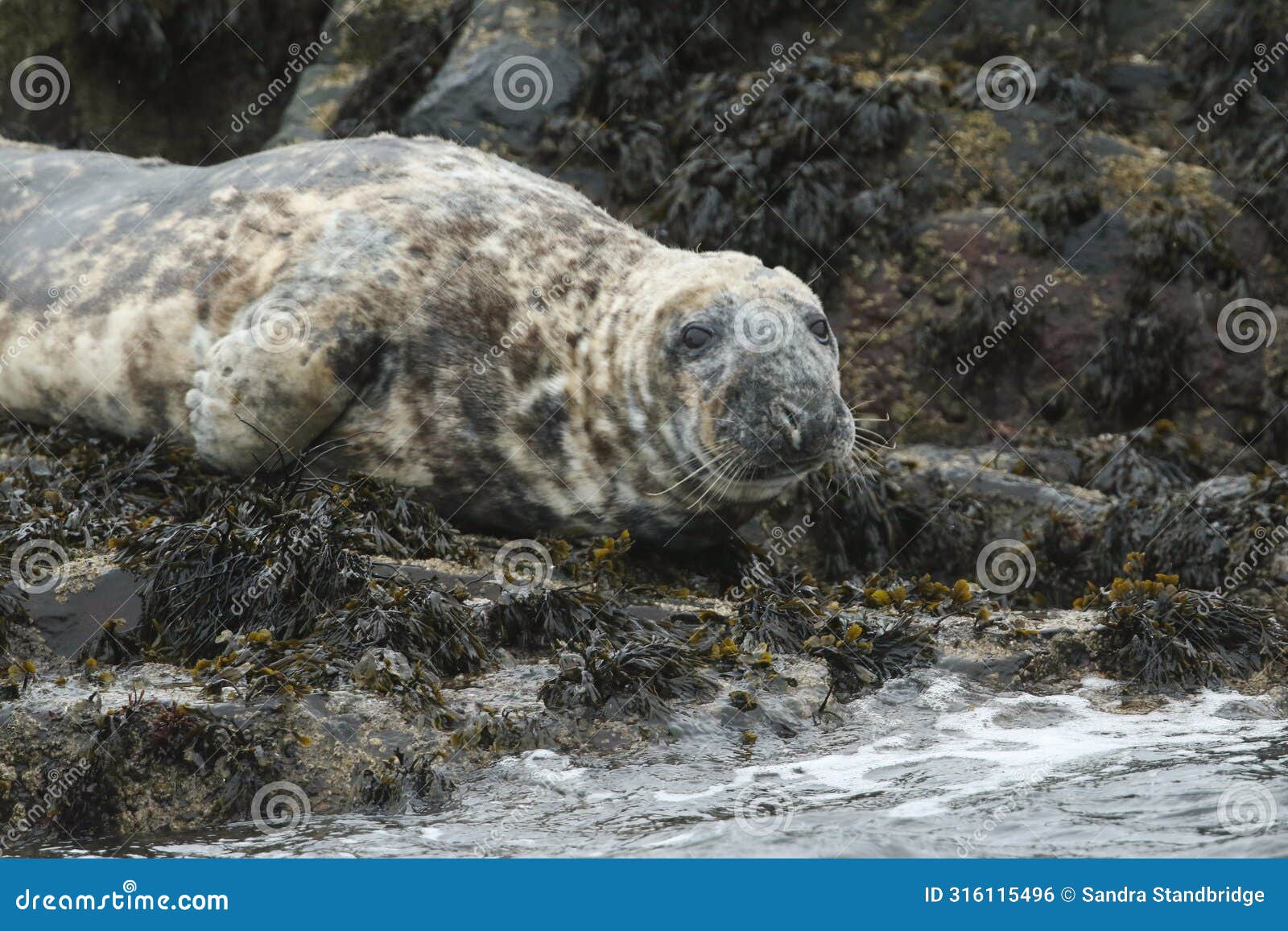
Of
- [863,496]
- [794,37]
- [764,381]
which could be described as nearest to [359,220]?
[764,381]

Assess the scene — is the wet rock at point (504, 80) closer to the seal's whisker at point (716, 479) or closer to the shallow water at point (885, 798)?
the seal's whisker at point (716, 479)

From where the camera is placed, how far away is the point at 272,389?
5.89m

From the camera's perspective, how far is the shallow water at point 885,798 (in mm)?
3457

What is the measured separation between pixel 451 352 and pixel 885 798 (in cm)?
282

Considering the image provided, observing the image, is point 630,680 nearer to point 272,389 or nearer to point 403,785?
point 403,785

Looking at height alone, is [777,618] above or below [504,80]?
below

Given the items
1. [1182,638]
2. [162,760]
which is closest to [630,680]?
[162,760]

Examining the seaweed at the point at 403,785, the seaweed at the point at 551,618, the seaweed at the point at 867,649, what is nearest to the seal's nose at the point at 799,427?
the seaweed at the point at 867,649

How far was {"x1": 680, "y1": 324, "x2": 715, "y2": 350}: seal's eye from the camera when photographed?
5.60 m

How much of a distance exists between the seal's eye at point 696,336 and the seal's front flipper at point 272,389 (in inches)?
48.4

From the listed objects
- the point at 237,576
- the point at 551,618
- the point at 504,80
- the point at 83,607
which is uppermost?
the point at 504,80

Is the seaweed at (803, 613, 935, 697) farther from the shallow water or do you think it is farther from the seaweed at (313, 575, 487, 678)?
the seaweed at (313, 575, 487, 678)

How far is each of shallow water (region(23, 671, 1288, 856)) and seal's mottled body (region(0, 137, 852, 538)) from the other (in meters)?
1.52

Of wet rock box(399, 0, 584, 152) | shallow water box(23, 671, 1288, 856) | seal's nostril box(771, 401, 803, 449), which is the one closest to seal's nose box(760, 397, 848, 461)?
seal's nostril box(771, 401, 803, 449)
